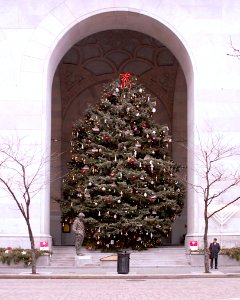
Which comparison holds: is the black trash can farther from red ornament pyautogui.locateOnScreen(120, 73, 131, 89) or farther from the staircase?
red ornament pyautogui.locateOnScreen(120, 73, 131, 89)

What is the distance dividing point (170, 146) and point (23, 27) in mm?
13144

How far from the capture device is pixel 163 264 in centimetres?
2653

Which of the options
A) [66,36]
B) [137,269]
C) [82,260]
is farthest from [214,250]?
[66,36]

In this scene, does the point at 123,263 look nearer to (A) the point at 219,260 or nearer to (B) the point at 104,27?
(A) the point at 219,260

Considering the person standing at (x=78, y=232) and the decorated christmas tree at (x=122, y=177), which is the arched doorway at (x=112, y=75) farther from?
the person standing at (x=78, y=232)

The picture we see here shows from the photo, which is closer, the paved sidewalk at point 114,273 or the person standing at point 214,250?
the paved sidewalk at point 114,273

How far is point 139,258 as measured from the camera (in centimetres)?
2712

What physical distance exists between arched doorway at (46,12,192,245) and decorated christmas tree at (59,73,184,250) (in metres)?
7.92

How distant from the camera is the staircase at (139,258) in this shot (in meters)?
26.4

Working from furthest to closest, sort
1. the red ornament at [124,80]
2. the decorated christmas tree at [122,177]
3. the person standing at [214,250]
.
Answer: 1. the red ornament at [124,80]
2. the decorated christmas tree at [122,177]
3. the person standing at [214,250]

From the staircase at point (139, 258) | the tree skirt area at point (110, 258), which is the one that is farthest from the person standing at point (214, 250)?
the tree skirt area at point (110, 258)

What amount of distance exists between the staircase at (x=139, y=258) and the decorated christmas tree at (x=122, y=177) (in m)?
0.66

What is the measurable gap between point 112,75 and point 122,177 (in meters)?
12.2

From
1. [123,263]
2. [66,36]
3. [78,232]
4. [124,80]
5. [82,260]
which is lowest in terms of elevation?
[82,260]
